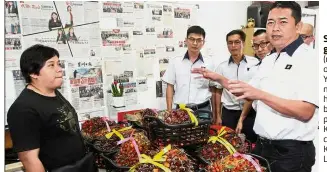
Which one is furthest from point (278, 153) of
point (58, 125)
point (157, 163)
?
point (58, 125)

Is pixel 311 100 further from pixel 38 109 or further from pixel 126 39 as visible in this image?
pixel 126 39

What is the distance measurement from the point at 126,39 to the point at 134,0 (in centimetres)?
43

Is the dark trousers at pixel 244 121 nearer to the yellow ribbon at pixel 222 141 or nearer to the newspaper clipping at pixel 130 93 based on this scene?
the newspaper clipping at pixel 130 93

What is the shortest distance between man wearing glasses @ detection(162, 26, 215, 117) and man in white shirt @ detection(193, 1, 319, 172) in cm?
130

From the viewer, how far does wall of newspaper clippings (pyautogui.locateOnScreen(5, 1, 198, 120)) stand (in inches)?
92.9

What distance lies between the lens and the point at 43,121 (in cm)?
149

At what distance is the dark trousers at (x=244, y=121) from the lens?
2.66 metres

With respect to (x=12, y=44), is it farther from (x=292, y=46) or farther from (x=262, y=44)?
(x=262, y=44)

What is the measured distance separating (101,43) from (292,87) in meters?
1.91

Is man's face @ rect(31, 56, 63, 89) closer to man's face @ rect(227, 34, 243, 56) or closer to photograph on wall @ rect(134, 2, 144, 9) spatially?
photograph on wall @ rect(134, 2, 144, 9)

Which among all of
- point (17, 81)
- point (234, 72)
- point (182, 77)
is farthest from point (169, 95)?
point (17, 81)

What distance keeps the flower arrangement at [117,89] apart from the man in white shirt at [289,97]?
159 centimetres

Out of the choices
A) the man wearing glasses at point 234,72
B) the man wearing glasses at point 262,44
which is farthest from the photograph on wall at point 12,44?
the man wearing glasses at point 262,44

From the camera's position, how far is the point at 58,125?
1538 millimetres
